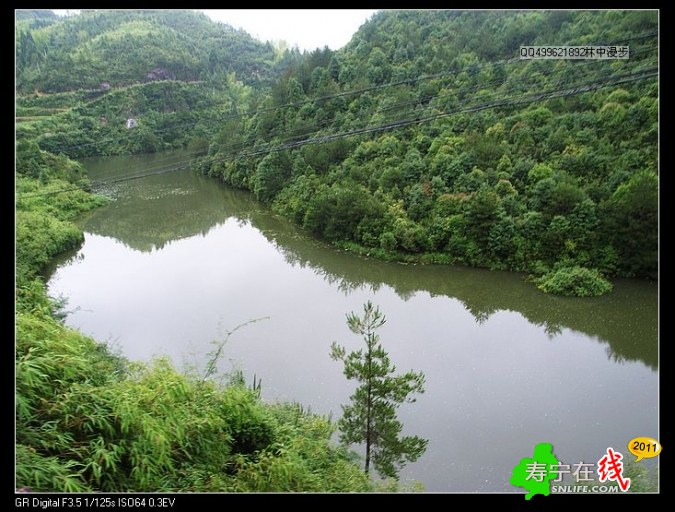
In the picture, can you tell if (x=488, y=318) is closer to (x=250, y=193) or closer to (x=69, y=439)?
(x=69, y=439)

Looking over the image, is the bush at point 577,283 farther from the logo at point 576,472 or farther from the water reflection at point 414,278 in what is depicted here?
the logo at point 576,472

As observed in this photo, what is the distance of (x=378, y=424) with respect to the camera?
5.42 metres

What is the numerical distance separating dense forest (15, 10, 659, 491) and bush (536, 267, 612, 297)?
6 centimetres

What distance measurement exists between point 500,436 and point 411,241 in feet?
27.7

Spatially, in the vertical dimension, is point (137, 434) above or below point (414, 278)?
below

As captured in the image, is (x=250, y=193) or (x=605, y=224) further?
(x=250, y=193)

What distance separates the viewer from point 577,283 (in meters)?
11.2

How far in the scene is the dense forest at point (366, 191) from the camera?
9.53ft

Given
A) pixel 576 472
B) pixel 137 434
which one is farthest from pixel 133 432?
pixel 576 472

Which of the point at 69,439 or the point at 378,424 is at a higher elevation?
the point at 69,439

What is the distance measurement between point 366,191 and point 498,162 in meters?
4.73

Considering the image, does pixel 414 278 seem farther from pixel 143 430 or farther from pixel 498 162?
pixel 143 430

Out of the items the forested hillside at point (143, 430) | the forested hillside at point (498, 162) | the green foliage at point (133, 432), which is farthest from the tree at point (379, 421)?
the forested hillside at point (498, 162)

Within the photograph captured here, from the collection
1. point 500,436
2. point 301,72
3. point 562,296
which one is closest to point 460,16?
point 301,72
